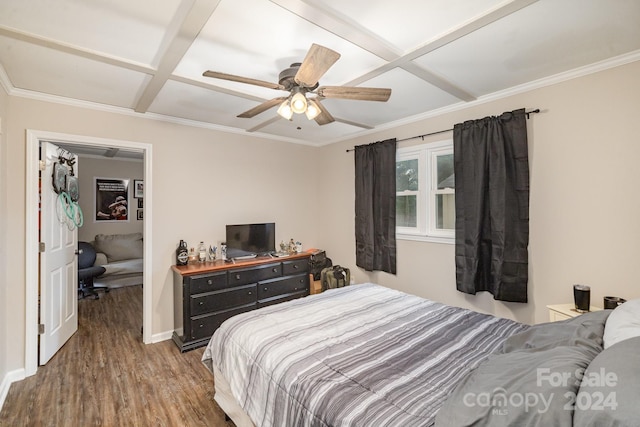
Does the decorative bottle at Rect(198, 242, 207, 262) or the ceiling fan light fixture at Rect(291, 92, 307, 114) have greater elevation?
the ceiling fan light fixture at Rect(291, 92, 307, 114)

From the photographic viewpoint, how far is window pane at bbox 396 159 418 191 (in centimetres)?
354

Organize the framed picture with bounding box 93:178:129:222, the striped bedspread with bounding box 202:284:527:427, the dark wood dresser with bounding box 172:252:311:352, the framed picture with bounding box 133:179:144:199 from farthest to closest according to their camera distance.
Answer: the framed picture with bounding box 133:179:144:199 < the framed picture with bounding box 93:178:129:222 < the dark wood dresser with bounding box 172:252:311:352 < the striped bedspread with bounding box 202:284:527:427

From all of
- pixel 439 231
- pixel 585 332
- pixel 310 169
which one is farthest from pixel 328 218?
pixel 585 332

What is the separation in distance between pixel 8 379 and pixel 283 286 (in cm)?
260

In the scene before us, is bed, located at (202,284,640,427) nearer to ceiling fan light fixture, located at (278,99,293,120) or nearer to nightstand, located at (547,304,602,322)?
nightstand, located at (547,304,602,322)

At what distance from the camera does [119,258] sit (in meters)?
5.59

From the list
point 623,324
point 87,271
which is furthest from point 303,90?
point 87,271

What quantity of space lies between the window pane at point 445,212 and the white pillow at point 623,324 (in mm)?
1863

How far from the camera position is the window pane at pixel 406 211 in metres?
3.57

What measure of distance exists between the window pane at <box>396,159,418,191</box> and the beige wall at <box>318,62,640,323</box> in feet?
2.69

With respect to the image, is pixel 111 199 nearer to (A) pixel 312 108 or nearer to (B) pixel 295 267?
(B) pixel 295 267

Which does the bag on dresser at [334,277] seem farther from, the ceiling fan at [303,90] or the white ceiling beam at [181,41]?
the white ceiling beam at [181,41]

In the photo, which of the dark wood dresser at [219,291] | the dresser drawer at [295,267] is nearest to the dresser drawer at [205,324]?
the dark wood dresser at [219,291]

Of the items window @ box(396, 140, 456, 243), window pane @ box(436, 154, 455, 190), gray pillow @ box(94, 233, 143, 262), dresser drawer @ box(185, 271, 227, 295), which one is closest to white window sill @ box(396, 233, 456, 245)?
window @ box(396, 140, 456, 243)
